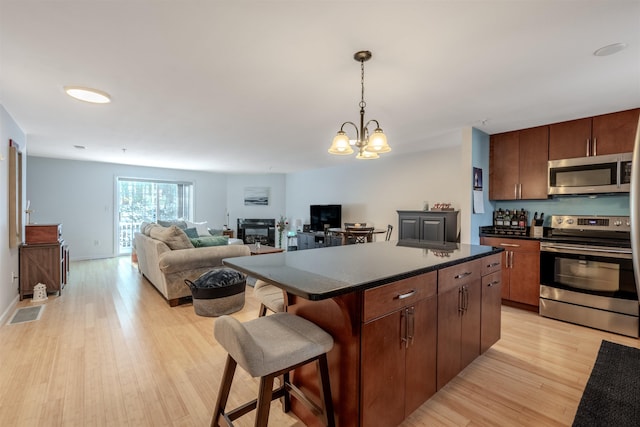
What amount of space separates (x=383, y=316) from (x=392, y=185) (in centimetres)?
466

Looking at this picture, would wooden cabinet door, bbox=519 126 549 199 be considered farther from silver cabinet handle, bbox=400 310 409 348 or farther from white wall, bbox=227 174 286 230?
white wall, bbox=227 174 286 230

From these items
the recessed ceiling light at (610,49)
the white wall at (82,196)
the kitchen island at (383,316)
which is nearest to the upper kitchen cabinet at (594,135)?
the recessed ceiling light at (610,49)

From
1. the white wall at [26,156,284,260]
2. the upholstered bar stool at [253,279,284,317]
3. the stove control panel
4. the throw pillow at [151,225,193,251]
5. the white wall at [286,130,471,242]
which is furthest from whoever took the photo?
the white wall at [26,156,284,260]

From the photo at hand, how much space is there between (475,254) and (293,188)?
271 inches

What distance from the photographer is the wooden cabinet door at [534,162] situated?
3.50 meters

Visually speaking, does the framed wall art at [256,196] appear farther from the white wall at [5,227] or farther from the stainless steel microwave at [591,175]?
the stainless steel microwave at [591,175]

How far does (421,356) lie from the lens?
169 cm

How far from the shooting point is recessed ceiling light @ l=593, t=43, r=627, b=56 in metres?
1.82

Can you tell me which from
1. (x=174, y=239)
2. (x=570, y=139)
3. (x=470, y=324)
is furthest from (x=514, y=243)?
(x=174, y=239)

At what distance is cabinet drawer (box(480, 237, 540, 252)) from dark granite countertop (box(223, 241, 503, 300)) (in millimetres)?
1427

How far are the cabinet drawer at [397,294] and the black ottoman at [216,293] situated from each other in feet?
7.47

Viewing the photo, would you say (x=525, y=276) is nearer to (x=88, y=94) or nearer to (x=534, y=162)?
(x=534, y=162)

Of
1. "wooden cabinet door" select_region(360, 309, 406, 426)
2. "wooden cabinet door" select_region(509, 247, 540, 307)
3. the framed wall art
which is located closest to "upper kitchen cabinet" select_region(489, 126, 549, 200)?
"wooden cabinet door" select_region(509, 247, 540, 307)

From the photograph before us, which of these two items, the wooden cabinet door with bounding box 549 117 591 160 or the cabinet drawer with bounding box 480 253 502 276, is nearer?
the cabinet drawer with bounding box 480 253 502 276
